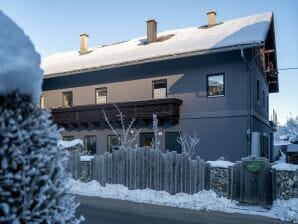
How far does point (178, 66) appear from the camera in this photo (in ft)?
71.6

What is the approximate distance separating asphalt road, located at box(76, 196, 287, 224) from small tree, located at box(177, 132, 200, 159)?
26.8 feet

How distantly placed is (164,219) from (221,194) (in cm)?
346

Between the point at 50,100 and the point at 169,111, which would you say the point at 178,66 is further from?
the point at 50,100

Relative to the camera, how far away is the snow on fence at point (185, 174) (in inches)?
491

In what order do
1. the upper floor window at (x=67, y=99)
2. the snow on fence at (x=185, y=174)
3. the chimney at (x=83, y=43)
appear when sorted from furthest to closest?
the chimney at (x=83, y=43), the upper floor window at (x=67, y=99), the snow on fence at (x=185, y=174)

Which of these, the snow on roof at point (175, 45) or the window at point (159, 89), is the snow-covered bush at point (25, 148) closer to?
the snow on roof at point (175, 45)

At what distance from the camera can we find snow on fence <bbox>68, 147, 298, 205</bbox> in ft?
40.9

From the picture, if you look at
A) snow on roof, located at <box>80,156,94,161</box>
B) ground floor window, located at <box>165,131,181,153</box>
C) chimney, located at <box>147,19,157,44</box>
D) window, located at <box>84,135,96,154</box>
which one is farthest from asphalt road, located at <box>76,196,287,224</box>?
chimney, located at <box>147,19,157,44</box>

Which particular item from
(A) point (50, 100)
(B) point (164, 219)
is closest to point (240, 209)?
(B) point (164, 219)

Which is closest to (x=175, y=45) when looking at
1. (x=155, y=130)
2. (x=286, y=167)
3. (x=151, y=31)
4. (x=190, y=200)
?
(x=151, y=31)

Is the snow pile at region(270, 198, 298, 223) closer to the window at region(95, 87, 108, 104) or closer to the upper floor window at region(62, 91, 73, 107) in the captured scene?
the window at region(95, 87, 108, 104)

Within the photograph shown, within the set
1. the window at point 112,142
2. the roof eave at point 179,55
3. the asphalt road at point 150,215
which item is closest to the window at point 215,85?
the roof eave at point 179,55

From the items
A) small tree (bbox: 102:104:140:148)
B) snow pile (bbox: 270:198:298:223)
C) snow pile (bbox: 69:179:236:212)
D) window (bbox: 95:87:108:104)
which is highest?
window (bbox: 95:87:108:104)

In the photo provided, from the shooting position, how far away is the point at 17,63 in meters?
2.88
